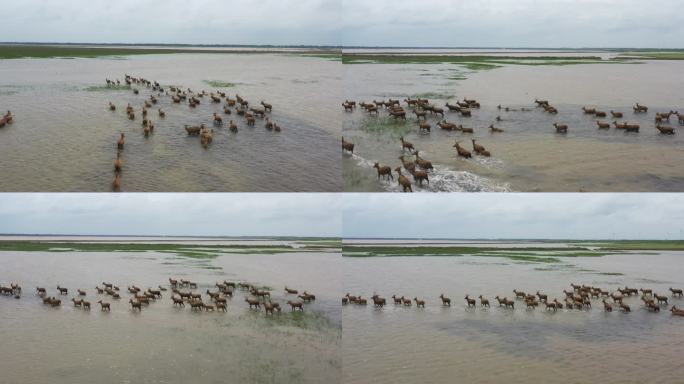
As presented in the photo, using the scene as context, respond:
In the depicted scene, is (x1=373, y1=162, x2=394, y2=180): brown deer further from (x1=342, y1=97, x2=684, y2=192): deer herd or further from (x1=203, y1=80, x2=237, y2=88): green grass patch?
(x1=203, y1=80, x2=237, y2=88): green grass patch

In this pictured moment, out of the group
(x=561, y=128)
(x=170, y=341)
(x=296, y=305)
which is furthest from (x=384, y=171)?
(x=170, y=341)

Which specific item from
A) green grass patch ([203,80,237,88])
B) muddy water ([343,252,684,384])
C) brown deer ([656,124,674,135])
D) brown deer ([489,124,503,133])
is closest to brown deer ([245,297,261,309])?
muddy water ([343,252,684,384])

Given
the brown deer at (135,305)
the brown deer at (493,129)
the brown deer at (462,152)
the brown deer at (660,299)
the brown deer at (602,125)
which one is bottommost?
the brown deer at (660,299)

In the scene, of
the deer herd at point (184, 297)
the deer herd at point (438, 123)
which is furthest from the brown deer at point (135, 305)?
the deer herd at point (438, 123)

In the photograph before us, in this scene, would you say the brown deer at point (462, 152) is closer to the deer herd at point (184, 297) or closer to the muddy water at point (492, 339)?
the muddy water at point (492, 339)

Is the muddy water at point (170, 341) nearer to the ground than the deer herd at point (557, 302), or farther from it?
farther from it

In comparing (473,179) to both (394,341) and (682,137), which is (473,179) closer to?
(394,341)

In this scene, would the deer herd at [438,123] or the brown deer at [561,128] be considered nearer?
the deer herd at [438,123]
